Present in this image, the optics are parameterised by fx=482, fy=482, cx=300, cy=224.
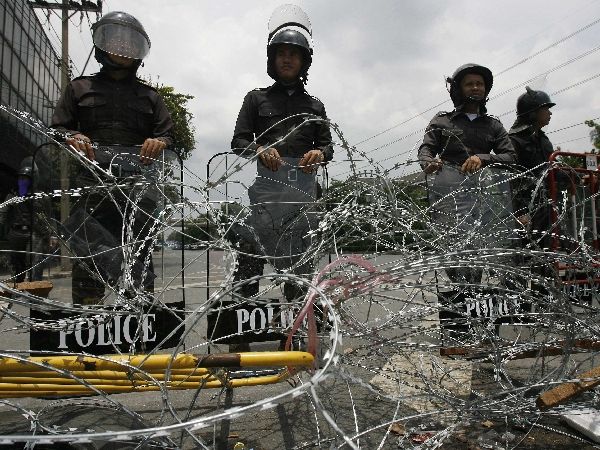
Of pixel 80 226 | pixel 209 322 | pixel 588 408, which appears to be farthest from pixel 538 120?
pixel 80 226

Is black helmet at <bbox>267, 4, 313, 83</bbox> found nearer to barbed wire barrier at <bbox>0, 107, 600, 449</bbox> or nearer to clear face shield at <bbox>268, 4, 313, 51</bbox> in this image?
clear face shield at <bbox>268, 4, 313, 51</bbox>

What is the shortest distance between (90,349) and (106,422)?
1051mm

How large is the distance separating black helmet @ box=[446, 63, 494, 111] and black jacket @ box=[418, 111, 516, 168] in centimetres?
17

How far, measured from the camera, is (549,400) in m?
2.00

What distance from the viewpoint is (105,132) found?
10.9ft

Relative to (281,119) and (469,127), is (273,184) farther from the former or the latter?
(469,127)

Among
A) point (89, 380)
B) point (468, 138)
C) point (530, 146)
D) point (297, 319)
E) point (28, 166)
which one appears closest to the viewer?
point (297, 319)

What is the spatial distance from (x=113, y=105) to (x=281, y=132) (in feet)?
3.91

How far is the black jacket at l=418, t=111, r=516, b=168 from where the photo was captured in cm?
395

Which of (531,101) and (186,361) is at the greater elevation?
(531,101)

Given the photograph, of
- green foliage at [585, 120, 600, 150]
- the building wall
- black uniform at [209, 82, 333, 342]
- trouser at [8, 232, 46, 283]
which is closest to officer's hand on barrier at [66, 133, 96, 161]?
trouser at [8, 232, 46, 283]

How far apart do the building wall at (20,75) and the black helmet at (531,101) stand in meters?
16.1

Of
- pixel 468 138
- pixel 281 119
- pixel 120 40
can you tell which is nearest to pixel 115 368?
pixel 281 119

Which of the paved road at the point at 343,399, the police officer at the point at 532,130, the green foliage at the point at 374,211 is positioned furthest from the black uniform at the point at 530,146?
the green foliage at the point at 374,211
